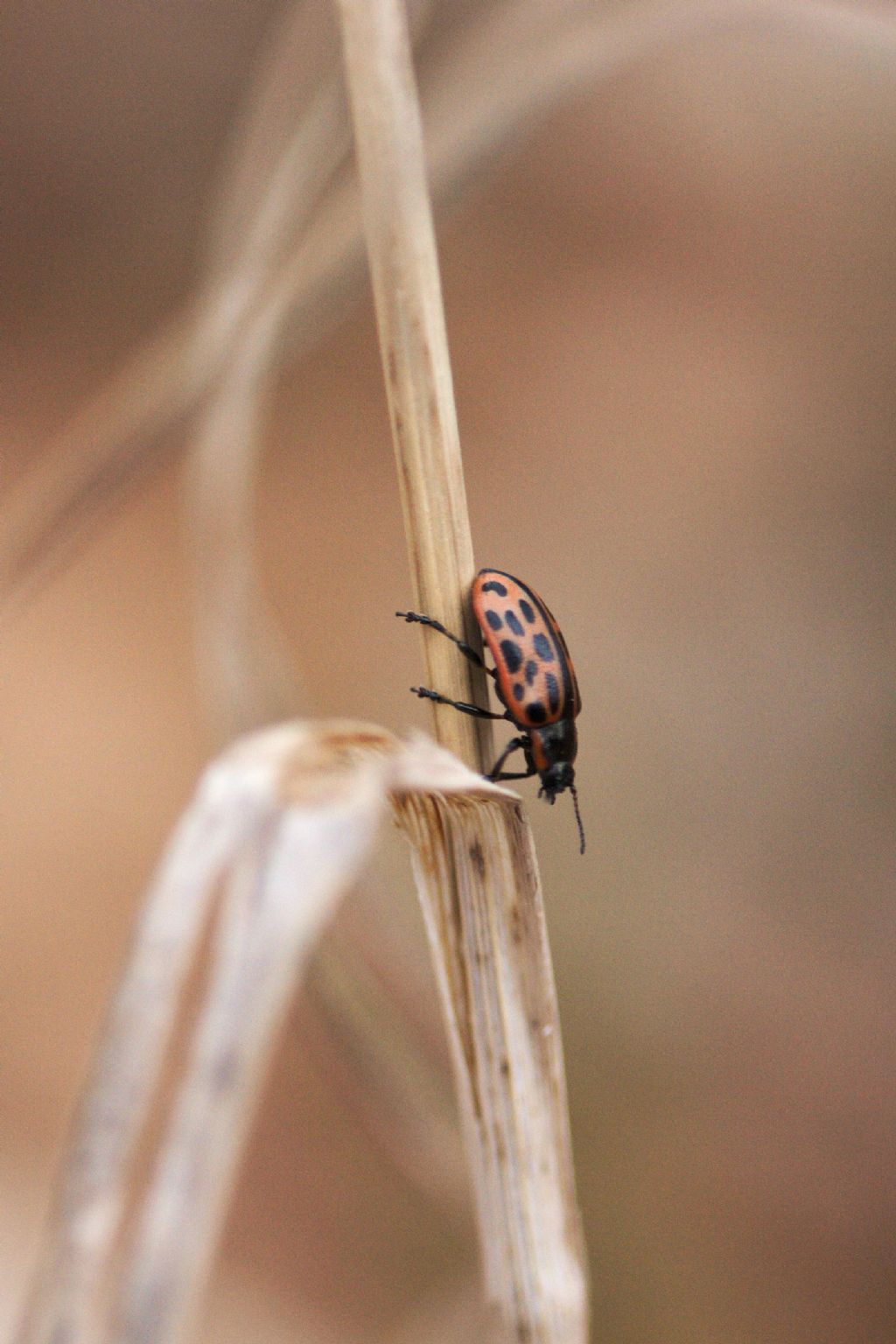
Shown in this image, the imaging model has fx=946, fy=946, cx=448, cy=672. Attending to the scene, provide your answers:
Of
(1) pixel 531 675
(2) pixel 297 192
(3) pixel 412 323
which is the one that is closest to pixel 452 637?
(3) pixel 412 323

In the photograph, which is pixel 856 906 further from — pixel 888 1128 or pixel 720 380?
pixel 720 380

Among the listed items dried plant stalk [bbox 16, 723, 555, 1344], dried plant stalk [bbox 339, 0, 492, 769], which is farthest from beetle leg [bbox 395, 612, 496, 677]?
dried plant stalk [bbox 16, 723, 555, 1344]

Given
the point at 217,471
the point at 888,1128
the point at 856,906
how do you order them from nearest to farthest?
the point at 217,471 → the point at 888,1128 → the point at 856,906

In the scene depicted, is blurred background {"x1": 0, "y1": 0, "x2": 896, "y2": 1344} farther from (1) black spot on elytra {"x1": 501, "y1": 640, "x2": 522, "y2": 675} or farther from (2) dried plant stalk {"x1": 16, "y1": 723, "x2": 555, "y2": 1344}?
(2) dried plant stalk {"x1": 16, "y1": 723, "x2": 555, "y2": 1344}

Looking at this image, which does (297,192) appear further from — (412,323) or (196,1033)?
(196,1033)

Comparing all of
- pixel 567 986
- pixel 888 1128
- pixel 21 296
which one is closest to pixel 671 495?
pixel 567 986

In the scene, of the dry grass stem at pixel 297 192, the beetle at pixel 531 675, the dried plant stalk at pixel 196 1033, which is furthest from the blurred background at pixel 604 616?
the dried plant stalk at pixel 196 1033
